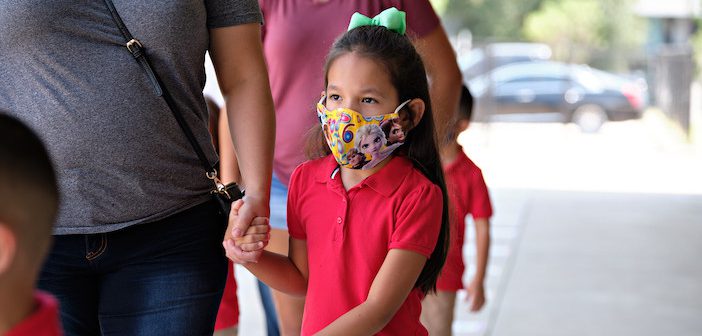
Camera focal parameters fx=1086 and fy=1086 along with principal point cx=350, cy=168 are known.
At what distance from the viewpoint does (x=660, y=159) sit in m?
16.5

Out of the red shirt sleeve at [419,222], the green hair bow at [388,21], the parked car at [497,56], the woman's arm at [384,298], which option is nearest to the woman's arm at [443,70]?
the green hair bow at [388,21]

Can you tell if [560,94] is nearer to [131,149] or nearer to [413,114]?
A: [413,114]

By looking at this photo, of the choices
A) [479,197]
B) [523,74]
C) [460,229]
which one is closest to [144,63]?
[460,229]

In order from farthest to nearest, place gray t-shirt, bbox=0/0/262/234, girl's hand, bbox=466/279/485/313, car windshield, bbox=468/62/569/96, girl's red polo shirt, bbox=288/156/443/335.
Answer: car windshield, bbox=468/62/569/96
girl's hand, bbox=466/279/485/313
girl's red polo shirt, bbox=288/156/443/335
gray t-shirt, bbox=0/0/262/234

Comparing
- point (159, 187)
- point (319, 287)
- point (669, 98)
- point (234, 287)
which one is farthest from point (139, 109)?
point (669, 98)

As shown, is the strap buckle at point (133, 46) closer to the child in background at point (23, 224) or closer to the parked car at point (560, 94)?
the child in background at point (23, 224)

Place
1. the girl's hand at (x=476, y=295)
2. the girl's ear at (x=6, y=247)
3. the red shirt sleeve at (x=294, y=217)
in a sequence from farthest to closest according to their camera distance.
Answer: the girl's hand at (x=476, y=295) → the red shirt sleeve at (x=294, y=217) → the girl's ear at (x=6, y=247)

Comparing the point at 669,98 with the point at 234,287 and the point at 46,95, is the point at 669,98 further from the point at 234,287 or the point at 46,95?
the point at 46,95

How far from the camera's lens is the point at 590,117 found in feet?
72.7

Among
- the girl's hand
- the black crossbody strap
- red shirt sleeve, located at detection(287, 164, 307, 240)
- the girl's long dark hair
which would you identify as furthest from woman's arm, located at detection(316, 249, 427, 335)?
the girl's hand

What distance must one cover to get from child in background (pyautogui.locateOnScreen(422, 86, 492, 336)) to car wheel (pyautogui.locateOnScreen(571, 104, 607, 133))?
17.7 m

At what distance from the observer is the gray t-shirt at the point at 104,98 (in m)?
2.37

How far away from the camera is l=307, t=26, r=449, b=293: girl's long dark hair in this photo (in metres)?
2.78

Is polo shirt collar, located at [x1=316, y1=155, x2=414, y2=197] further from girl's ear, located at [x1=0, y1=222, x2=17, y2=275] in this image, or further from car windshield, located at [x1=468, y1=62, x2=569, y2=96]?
car windshield, located at [x1=468, y1=62, x2=569, y2=96]
